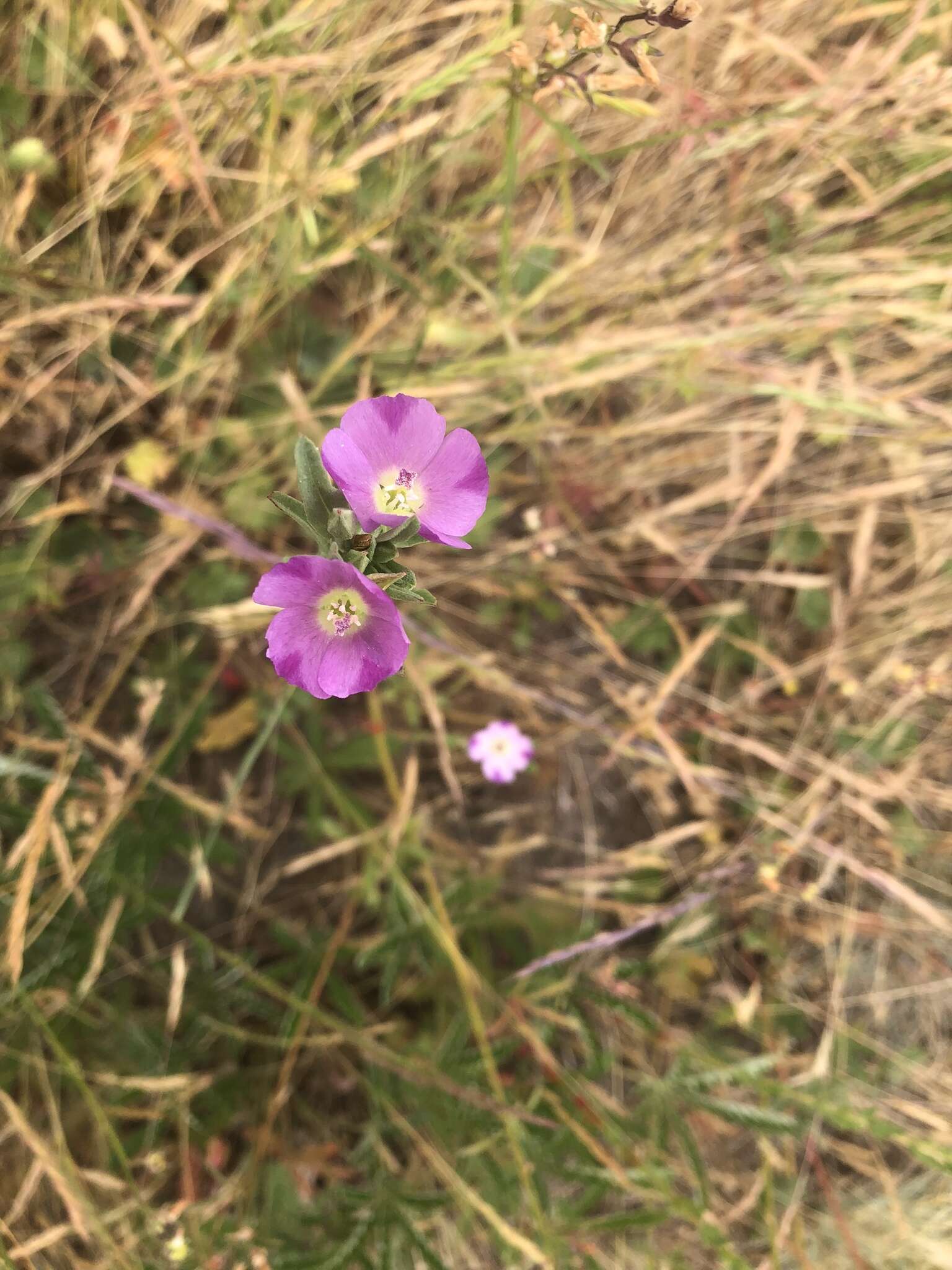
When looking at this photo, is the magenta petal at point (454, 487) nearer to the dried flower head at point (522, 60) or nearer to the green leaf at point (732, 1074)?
the dried flower head at point (522, 60)

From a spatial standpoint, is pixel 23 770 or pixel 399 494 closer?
pixel 399 494

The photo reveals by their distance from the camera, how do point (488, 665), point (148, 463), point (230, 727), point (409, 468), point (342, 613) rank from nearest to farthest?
point (342, 613)
point (409, 468)
point (148, 463)
point (230, 727)
point (488, 665)

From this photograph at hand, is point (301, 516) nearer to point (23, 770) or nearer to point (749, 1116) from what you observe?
point (23, 770)

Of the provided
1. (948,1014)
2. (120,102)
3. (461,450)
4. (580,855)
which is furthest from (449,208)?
(948,1014)

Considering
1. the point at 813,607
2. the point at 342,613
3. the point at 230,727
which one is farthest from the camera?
the point at 813,607

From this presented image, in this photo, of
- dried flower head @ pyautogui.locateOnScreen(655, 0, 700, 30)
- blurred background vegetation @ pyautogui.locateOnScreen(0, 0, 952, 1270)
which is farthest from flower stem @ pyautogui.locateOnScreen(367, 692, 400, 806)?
dried flower head @ pyautogui.locateOnScreen(655, 0, 700, 30)

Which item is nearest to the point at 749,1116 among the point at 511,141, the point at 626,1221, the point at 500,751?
the point at 626,1221

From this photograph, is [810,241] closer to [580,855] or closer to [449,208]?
[449,208]

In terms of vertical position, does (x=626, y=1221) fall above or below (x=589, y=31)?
below
